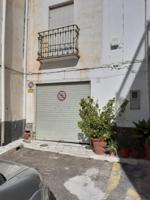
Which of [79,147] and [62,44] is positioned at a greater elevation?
[62,44]

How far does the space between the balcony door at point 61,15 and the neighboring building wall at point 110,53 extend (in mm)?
206

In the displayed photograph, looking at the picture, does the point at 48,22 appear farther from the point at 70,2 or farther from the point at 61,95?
the point at 61,95

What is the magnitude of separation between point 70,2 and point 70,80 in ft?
9.83

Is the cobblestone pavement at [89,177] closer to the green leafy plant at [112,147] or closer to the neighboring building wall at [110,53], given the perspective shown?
the green leafy plant at [112,147]

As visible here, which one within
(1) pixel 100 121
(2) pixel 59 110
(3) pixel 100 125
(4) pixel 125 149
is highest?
(2) pixel 59 110

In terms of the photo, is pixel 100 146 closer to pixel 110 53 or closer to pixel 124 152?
pixel 124 152

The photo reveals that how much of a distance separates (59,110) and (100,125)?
2311 millimetres

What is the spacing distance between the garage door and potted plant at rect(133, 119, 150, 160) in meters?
2.50

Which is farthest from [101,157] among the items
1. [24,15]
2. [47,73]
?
[24,15]

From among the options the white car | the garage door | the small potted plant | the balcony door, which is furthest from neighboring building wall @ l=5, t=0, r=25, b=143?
the white car

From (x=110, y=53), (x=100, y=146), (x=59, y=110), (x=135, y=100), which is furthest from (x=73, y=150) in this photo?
(x=110, y=53)

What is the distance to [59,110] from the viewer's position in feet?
31.4

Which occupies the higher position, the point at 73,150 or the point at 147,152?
the point at 147,152

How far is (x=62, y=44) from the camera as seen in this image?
945 cm
